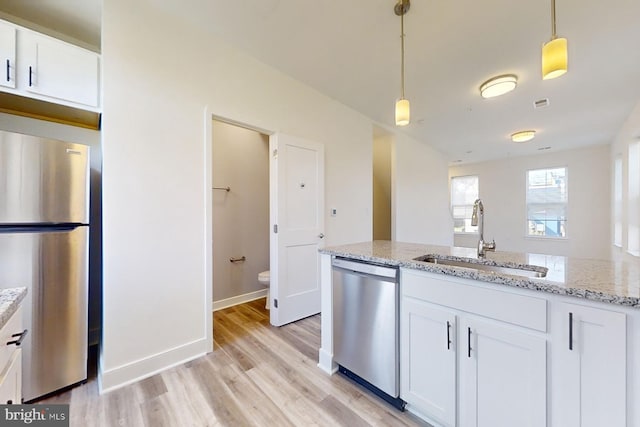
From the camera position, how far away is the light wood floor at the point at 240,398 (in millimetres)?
1429

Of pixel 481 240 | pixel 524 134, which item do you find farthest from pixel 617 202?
pixel 481 240

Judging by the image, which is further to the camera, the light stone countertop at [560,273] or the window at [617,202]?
the window at [617,202]

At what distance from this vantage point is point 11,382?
2.64ft

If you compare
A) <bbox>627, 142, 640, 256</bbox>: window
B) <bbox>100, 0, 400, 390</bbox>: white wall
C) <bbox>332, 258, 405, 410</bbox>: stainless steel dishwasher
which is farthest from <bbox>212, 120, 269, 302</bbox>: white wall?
<bbox>627, 142, 640, 256</bbox>: window

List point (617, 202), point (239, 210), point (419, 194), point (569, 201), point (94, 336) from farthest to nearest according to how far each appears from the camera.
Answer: point (569, 201)
point (419, 194)
point (617, 202)
point (239, 210)
point (94, 336)

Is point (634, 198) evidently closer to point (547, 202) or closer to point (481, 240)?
point (547, 202)

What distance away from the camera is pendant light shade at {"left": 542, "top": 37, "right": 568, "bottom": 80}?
4.08 ft

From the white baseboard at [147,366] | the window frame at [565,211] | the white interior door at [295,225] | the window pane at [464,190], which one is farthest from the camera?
the window pane at [464,190]

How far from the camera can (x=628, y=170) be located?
3707 mm

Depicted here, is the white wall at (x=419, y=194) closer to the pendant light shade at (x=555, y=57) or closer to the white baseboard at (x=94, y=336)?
A: the pendant light shade at (x=555, y=57)

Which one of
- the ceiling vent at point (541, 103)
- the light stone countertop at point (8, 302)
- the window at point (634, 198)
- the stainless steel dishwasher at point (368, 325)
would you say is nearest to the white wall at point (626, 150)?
the window at point (634, 198)

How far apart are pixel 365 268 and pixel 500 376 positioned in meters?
0.81

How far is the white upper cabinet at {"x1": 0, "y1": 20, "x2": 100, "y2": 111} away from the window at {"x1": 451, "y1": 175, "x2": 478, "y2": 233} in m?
8.04

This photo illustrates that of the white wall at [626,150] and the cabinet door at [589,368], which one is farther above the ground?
the white wall at [626,150]
